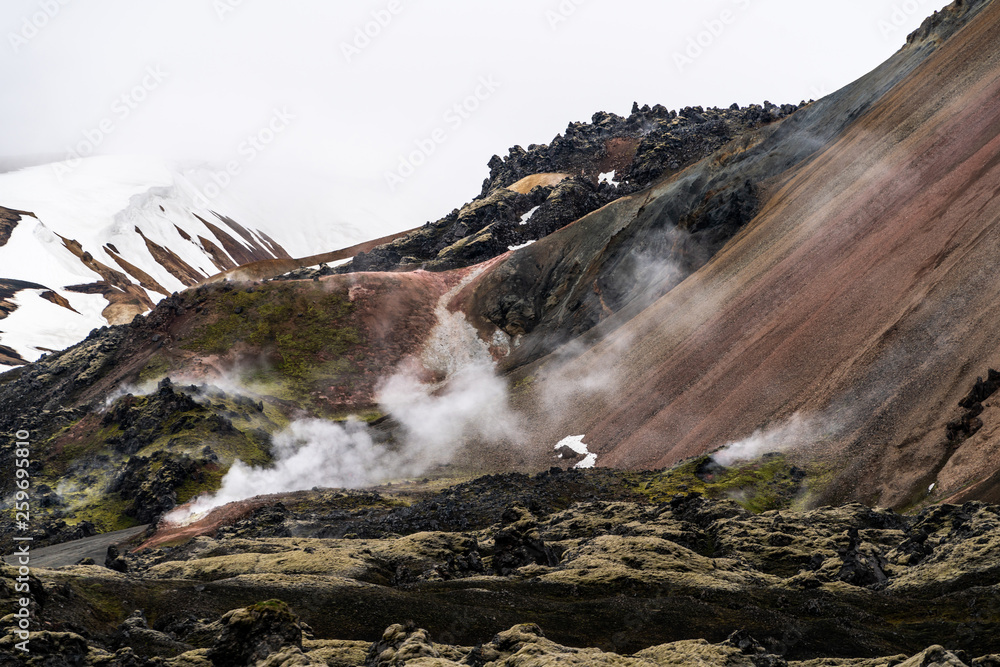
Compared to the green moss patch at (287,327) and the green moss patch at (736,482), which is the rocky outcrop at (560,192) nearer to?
the green moss patch at (287,327)

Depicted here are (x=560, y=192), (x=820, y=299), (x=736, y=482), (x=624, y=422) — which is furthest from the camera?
(x=560, y=192)

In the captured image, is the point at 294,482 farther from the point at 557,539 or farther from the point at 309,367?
the point at 557,539

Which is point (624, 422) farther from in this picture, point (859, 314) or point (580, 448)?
point (859, 314)

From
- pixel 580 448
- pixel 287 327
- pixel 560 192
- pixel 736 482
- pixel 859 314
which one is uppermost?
pixel 560 192

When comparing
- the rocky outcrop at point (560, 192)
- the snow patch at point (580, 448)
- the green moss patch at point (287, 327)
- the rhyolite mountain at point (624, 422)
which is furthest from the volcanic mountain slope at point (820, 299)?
the green moss patch at point (287, 327)

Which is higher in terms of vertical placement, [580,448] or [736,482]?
[580,448]

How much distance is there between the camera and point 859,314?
57.3 metres

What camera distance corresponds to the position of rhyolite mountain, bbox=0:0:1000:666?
23.4 meters

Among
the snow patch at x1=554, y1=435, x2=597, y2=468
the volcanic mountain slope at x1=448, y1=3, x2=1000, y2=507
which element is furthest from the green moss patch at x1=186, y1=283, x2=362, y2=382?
the snow patch at x1=554, y1=435, x2=597, y2=468

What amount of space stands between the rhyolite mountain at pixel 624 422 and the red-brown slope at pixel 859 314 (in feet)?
1.05

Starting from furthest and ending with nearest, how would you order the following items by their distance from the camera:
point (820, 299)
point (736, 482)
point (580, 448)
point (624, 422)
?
1. point (624, 422)
2. point (580, 448)
3. point (820, 299)
4. point (736, 482)

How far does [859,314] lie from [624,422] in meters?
22.1

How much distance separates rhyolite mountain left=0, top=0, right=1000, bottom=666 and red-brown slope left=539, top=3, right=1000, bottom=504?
32 cm

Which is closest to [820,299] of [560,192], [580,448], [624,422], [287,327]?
[624,422]
